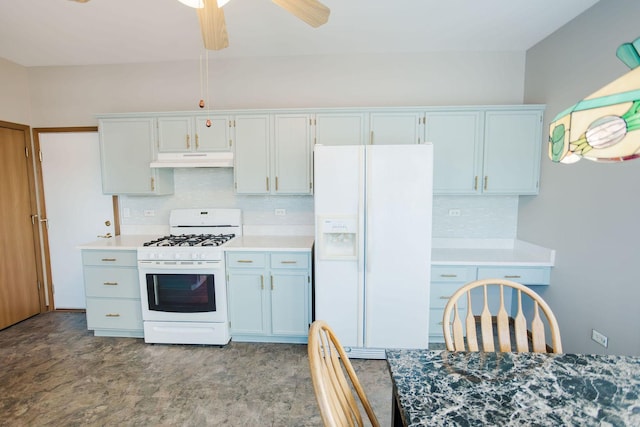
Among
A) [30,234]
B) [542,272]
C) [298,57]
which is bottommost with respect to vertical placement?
[542,272]

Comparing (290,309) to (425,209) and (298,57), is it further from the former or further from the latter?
(298,57)

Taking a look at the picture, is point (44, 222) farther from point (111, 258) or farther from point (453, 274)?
point (453, 274)

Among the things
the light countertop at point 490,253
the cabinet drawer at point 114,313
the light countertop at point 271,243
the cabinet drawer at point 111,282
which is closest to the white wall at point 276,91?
the light countertop at point 490,253

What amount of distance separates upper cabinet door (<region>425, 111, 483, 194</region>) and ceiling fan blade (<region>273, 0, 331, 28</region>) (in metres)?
1.69

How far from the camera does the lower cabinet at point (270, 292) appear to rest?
2.81m

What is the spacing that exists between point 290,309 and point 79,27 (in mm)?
3100

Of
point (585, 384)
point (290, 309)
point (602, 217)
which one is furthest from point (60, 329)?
point (602, 217)

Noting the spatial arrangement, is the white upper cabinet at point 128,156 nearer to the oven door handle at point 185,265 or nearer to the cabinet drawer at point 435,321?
the oven door handle at point 185,265

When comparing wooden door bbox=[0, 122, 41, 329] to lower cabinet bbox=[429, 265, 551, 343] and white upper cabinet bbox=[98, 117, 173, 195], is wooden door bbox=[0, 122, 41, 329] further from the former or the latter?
lower cabinet bbox=[429, 265, 551, 343]

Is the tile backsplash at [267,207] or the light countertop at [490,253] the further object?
the tile backsplash at [267,207]

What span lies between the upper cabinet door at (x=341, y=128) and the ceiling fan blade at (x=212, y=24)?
1.33 meters

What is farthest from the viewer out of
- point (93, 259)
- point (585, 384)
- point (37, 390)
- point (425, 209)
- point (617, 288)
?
point (93, 259)

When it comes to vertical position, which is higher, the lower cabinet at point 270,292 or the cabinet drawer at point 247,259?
the cabinet drawer at point 247,259

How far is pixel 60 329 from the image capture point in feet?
10.6
